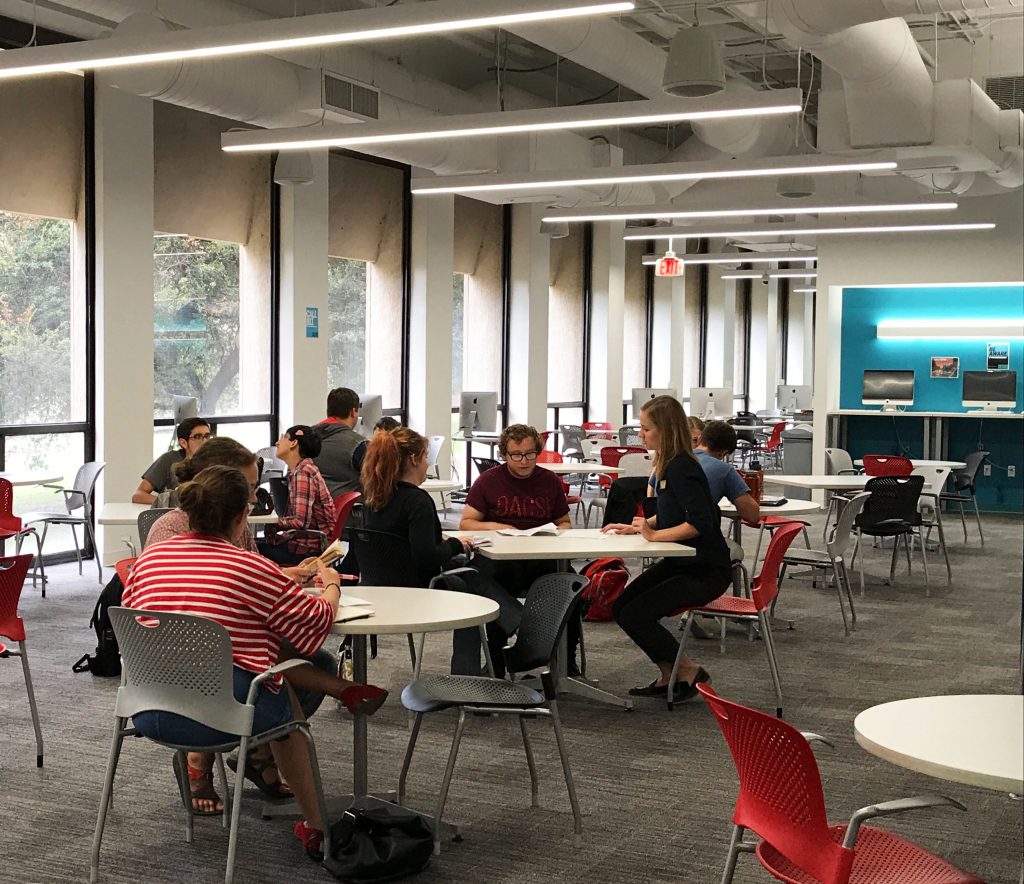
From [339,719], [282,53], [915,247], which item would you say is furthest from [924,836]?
[915,247]

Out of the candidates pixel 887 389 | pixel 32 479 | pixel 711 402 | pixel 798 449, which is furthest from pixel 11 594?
pixel 711 402

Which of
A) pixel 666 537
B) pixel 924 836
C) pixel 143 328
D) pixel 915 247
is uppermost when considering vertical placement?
pixel 915 247

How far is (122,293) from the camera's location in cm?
912

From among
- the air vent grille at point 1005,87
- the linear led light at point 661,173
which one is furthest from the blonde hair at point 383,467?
the air vent grille at point 1005,87

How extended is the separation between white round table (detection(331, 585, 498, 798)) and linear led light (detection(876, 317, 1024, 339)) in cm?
1118

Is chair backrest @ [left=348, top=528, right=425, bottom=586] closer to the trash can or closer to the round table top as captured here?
the round table top

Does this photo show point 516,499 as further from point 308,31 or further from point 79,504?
point 79,504

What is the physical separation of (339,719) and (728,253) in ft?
44.3

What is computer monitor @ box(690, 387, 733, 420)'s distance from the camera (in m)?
18.0

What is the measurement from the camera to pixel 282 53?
883 centimetres

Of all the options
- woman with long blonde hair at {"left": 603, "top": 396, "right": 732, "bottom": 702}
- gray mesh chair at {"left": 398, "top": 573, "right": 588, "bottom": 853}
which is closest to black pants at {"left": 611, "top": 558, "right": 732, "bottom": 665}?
woman with long blonde hair at {"left": 603, "top": 396, "right": 732, "bottom": 702}

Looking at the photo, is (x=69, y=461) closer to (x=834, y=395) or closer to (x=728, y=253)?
(x=834, y=395)

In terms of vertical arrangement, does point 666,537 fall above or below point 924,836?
above

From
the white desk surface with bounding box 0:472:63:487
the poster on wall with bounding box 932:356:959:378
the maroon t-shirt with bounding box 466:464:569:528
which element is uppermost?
the poster on wall with bounding box 932:356:959:378
